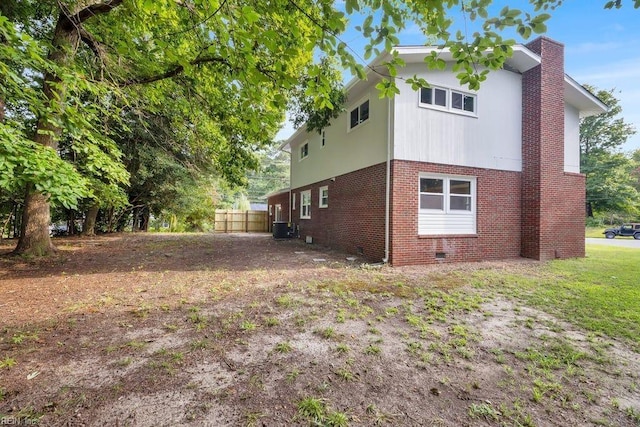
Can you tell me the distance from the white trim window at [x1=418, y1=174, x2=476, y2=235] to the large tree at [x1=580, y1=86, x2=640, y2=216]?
3089 cm

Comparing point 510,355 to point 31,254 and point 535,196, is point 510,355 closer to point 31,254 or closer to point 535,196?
point 535,196

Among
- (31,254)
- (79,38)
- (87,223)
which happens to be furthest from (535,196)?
(87,223)

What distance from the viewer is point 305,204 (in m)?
15.0

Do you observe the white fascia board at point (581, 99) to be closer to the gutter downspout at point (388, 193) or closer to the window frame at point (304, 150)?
the gutter downspout at point (388, 193)

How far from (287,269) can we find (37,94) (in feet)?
18.9

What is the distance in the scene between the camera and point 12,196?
11.2 metres

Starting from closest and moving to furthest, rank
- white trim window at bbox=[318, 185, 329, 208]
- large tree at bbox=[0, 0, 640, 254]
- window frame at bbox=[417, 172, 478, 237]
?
large tree at bbox=[0, 0, 640, 254]
window frame at bbox=[417, 172, 478, 237]
white trim window at bbox=[318, 185, 329, 208]

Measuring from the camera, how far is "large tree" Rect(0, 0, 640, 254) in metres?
2.42

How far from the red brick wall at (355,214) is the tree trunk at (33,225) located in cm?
870

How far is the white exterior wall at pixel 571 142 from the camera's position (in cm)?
1004

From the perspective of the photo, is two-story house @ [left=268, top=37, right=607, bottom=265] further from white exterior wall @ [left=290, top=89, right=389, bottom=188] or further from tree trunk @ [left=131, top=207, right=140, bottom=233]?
tree trunk @ [left=131, top=207, right=140, bottom=233]

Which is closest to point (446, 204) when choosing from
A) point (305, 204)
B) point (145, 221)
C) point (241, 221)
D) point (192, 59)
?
point (192, 59)

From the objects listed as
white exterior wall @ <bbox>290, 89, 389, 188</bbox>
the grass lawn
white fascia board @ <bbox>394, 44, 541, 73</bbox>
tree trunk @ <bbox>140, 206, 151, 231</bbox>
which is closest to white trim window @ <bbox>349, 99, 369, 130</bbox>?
white exterior wall @ <bbox>290, 89, 389, 188</bbox>

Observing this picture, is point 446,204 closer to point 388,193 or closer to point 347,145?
point 388,193
